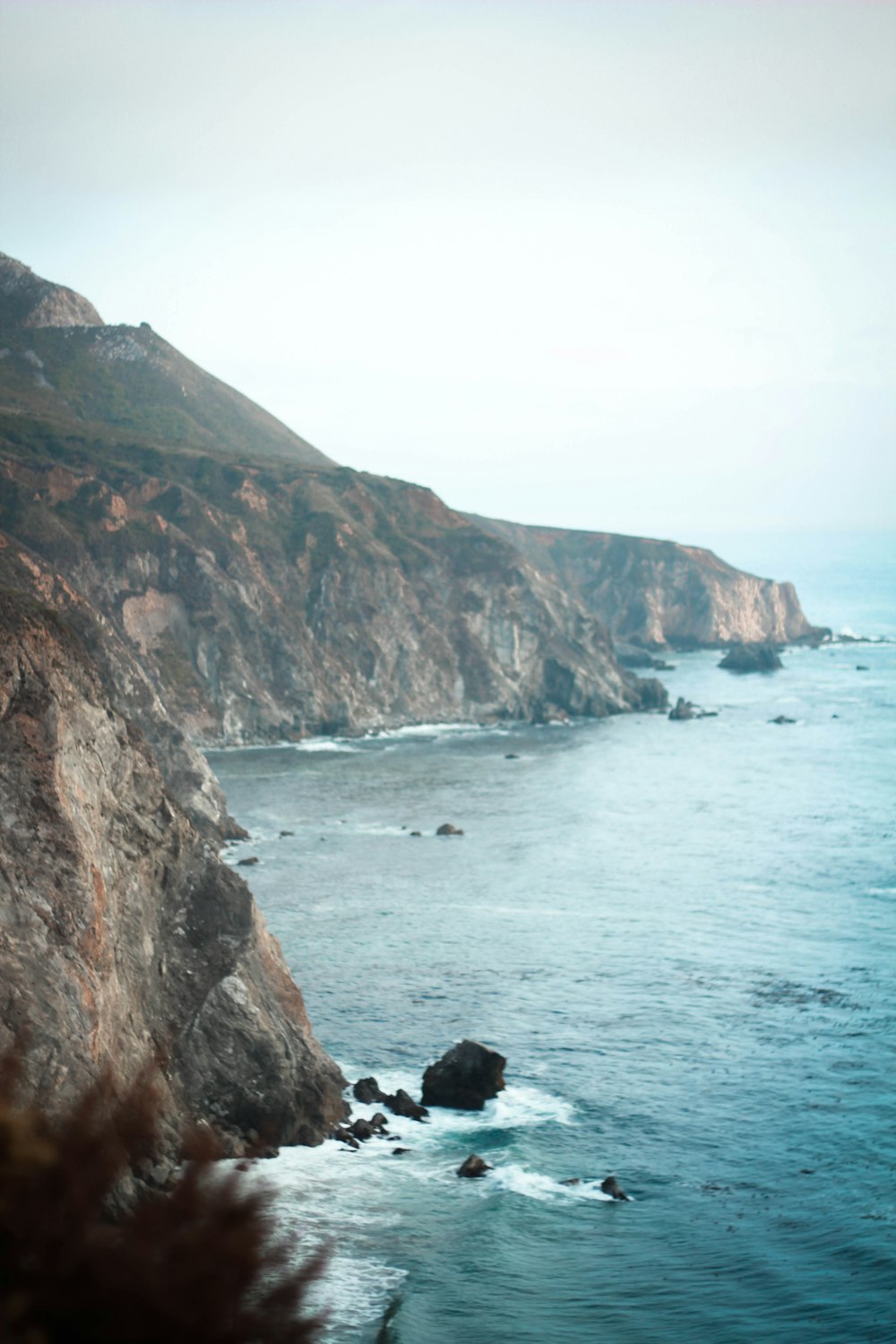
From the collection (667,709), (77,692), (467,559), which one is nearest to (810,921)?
(77,692)

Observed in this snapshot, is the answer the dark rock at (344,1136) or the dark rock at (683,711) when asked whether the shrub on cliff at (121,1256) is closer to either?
the dark rock at (344,1136)

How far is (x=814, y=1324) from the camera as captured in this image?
88.2 feet

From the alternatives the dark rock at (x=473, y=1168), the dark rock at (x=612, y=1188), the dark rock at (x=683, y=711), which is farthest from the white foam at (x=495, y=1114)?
the dark rock at (x=683, y=711)

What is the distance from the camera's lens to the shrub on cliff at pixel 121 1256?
955cm

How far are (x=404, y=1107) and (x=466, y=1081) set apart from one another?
2.45 meters

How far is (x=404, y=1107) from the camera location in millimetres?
38719

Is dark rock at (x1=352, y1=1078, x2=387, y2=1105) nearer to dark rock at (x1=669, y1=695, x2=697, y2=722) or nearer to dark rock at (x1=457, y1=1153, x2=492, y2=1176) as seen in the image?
dark rock at (x1=457, y1=1153, x2=492, y2=1176)

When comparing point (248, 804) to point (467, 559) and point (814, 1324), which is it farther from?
point (467, 559)

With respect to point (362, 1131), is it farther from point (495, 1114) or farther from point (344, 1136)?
point (495, 1114)

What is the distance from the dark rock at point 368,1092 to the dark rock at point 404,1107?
18 centimetres

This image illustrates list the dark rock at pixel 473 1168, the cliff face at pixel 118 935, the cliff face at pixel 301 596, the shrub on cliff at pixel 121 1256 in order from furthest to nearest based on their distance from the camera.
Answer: the cliff face at pixel 301 596, the dark rock at pixel 473 1168, the cliff face at pixel 118 935, the shrub on cliff at pixel 121 1256

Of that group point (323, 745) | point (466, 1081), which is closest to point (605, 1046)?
point (466, 1081)

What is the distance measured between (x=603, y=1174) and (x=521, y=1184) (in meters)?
2.55

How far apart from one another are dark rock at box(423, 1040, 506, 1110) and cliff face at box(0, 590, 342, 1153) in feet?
13.8
